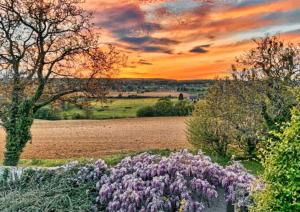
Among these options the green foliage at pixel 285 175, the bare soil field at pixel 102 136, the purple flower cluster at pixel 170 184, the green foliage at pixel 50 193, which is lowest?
the bare soil field at pixel 102 136

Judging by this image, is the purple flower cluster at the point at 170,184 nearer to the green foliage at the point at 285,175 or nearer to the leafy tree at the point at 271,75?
the green foliage at the point at 285,175

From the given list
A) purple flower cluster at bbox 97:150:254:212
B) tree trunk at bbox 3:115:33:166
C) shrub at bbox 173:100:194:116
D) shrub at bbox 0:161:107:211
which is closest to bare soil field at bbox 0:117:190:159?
shrub at bbox 173:100:194:116

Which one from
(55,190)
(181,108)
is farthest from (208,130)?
(55,190)

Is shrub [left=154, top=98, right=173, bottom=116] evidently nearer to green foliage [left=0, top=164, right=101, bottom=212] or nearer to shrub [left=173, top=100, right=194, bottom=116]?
shrub [left=173, top=100, right=194, bottom=116]

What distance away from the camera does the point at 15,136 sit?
1831 cm

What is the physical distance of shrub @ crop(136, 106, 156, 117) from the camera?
104 feet

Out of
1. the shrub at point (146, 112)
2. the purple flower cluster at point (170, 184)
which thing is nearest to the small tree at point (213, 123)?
the shrub at point (146, 112)

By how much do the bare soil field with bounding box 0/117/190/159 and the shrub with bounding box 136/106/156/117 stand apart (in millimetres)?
485

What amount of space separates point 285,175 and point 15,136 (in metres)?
14.3

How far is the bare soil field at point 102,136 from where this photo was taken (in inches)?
1007

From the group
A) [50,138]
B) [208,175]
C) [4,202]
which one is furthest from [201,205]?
[50,138]

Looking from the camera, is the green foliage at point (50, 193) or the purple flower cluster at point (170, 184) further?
the green foliage at point (50, 193)

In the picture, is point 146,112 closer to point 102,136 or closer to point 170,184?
point 102,136

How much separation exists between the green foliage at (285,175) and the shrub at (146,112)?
25627 mm
